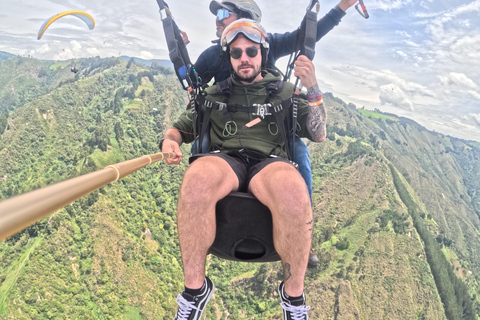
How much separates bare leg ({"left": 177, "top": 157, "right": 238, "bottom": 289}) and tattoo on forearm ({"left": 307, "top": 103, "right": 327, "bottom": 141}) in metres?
1.31

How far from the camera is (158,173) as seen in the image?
369 feet

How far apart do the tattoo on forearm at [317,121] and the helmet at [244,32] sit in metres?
1.01

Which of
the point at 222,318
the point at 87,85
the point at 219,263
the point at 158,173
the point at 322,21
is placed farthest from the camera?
the point at 87,85

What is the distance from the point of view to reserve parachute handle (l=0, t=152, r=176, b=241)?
35.4 inches

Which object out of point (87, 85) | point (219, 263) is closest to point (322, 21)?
point (219, 263)

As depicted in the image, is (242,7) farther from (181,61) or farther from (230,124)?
(230,124)

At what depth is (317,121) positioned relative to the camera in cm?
339

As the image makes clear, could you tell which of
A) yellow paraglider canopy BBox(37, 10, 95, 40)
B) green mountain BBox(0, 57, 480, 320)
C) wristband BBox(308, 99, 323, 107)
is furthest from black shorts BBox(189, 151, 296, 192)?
green mountain BBox(0, 57, 480, 320)

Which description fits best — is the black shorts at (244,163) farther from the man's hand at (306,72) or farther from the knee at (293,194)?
the man's hand at (306,72)

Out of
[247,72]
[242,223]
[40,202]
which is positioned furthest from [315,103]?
[40,202]

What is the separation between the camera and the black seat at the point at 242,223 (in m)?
2.82

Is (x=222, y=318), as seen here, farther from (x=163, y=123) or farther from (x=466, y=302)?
(x=163, y=123)

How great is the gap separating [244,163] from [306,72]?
3.78 ft

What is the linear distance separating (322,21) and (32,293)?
3292 inches
